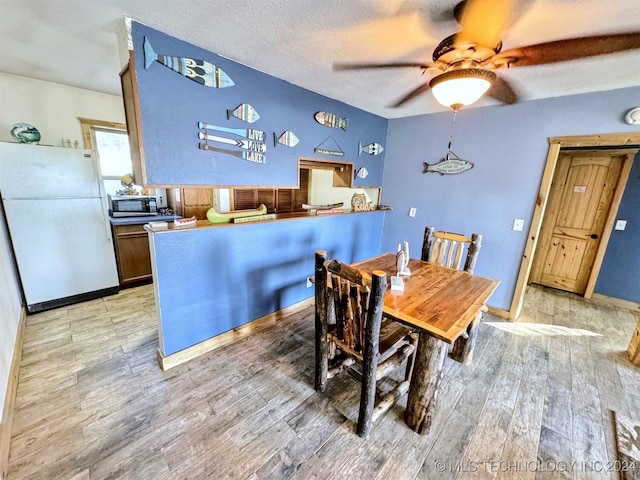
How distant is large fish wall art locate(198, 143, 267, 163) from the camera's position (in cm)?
195

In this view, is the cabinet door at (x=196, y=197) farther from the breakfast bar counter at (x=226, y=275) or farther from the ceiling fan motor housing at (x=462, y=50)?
the ceiling fan motor housing at (x=462, y=50)

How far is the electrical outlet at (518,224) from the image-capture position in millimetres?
2768

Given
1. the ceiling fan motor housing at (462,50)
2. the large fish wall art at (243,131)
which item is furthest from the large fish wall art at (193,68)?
the ceiling fan motor housing at (462,50)

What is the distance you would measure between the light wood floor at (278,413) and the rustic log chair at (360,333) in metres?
0.16

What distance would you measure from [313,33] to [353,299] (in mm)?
1645

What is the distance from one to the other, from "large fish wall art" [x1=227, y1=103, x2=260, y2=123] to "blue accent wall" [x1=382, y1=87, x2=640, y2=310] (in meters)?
2.21

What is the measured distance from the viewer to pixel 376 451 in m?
1.44

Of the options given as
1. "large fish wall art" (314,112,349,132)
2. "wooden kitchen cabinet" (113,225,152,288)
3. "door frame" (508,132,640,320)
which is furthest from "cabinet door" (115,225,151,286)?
"door frame" (508,132,640,320)

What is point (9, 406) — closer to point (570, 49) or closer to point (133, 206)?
point (133, 206)

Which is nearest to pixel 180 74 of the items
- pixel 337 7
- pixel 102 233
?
pixel 337 7

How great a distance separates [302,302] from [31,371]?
88.3 inches

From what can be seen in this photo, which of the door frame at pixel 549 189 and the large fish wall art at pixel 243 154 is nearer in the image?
the large fish wall art at pixel 243 154

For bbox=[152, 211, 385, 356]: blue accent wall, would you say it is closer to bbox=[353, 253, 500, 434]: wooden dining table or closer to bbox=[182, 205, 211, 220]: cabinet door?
bbox=[353, 253, 500, 434]: wooden dining table

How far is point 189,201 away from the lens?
14.5ft
